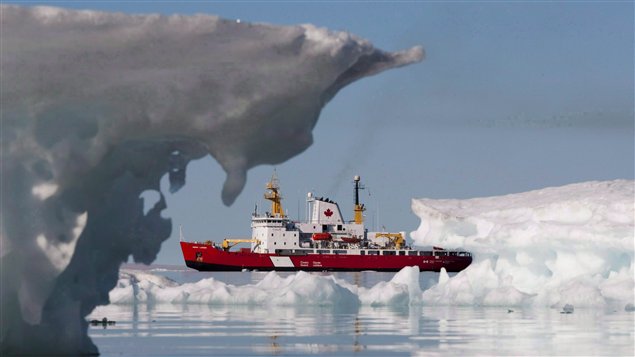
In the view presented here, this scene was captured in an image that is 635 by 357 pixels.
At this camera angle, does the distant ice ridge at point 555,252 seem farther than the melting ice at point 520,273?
Yes

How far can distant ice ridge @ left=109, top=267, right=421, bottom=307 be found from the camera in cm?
3291

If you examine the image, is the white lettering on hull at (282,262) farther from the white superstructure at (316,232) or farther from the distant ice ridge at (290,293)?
the distant ice ridge at (290,293)

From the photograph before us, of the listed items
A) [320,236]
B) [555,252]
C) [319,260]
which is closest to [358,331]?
[555,252]

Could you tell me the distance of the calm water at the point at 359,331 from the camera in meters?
19.2

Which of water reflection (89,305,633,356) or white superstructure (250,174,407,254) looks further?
white superstructure (250,174,407,254)

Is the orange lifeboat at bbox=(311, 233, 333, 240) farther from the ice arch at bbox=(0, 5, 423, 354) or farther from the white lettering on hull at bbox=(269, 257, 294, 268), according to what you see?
the ice arch at bbox=(0, 5, 423, 354)

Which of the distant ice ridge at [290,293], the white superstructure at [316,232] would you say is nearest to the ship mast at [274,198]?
the white superstructure at [316,232]

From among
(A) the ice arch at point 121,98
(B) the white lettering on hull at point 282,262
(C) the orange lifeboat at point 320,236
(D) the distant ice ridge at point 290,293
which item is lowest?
(D) the distant ice ridge at point 290,293

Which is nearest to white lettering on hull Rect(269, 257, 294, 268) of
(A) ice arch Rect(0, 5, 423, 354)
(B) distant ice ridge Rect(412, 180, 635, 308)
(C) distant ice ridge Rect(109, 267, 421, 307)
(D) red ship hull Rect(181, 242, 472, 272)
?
(D) red ship hull Rect(181, 242, 472, 272)

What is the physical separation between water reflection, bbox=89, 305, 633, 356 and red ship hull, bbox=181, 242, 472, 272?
61.3 meters

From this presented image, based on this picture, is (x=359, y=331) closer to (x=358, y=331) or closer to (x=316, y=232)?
(x=358, y=331)

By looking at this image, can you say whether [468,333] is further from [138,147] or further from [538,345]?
[138,147]

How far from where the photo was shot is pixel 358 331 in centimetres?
2350

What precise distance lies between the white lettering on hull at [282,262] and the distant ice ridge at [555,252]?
158 ft
